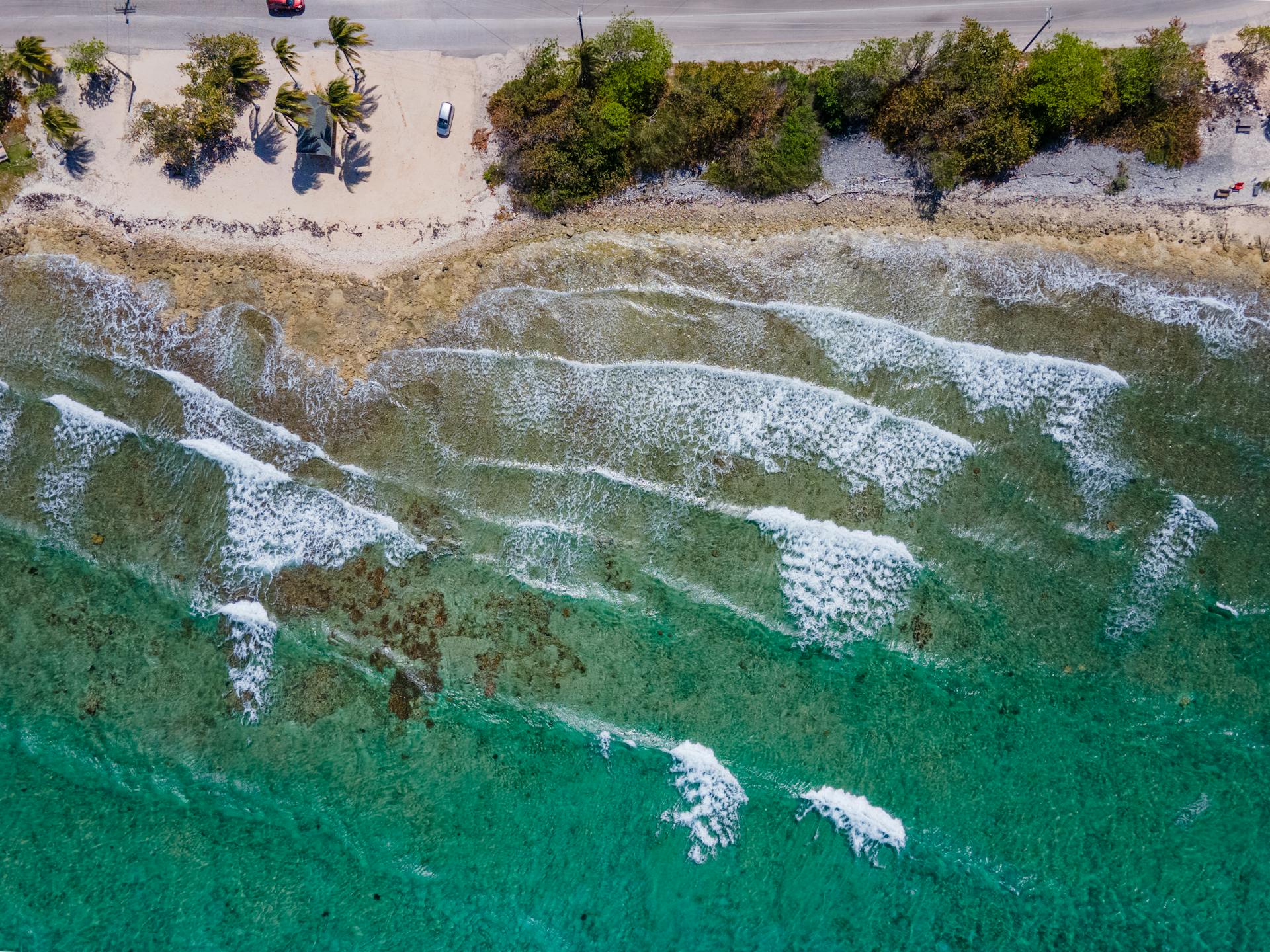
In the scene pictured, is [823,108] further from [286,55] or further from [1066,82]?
[286,55]

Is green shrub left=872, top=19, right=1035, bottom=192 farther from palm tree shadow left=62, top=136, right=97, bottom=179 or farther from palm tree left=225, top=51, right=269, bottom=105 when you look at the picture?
palm tree shadow left=62, top=136, right=97, bottom=179

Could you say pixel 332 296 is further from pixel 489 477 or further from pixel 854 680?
pixel 854 680

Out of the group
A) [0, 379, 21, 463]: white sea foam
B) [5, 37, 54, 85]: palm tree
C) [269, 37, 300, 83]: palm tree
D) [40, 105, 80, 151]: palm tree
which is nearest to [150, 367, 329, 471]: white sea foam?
[0, 379, 21, 463]: white sea foam

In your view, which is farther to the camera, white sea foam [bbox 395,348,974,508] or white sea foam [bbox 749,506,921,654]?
white sea foam [bbox 395,348,974,508]

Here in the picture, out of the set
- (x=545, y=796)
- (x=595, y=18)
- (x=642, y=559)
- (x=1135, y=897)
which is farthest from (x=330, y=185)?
(x=1135, y=897)

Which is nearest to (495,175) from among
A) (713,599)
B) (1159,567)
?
(713,599)

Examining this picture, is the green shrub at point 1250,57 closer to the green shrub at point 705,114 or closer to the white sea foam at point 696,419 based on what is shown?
the green shrub at point 705,114

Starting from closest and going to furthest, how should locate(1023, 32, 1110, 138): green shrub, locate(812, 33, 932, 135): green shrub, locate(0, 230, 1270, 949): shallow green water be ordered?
locate(0, 230, 1270, 949): shallow green water
locate(1023, 32, 1110, 138): green shrub
locate(812, 33, 932, 135): green shrub

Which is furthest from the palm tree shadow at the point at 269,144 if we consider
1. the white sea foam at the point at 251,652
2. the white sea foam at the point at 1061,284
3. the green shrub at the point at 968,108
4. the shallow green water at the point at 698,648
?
the green shrub at the point at 968,108
